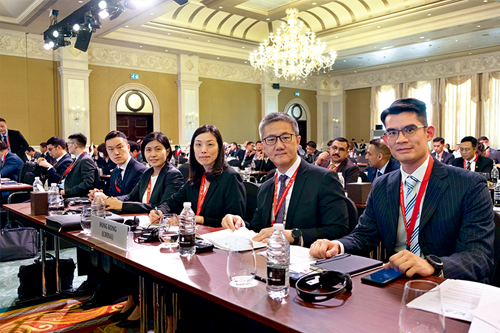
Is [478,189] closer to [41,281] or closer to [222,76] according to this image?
[41,281]

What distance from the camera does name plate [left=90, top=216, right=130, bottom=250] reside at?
1.96 metres

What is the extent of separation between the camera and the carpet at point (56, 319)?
6.79ft

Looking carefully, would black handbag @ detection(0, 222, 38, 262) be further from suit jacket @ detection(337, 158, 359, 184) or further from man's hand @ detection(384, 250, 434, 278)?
suit jacket @ detection(337, 158, 359, 184)

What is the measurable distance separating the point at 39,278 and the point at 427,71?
1458cm

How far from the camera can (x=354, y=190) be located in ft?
11.9

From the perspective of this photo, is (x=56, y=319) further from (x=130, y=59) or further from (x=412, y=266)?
(x=130, y=59)

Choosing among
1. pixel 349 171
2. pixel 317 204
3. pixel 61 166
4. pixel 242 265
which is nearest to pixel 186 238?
pixel 242 265

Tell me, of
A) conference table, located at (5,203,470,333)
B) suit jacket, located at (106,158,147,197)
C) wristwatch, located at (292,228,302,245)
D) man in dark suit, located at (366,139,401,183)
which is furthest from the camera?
man in dark suit, located at (366,139,401,183)

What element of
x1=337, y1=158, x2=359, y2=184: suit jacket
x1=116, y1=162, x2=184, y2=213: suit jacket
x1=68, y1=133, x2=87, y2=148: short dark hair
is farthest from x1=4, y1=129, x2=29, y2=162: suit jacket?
x1=337, y1=158, x2=359, y2=184: suit jacket

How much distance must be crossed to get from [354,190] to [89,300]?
2.36 m

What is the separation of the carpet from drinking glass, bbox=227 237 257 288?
112 centimetres

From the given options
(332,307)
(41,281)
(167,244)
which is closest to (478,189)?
(332,307)

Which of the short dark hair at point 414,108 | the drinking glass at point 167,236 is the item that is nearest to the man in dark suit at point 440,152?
the short dark hair at point 414,108

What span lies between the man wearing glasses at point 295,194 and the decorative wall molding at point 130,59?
10.4m
